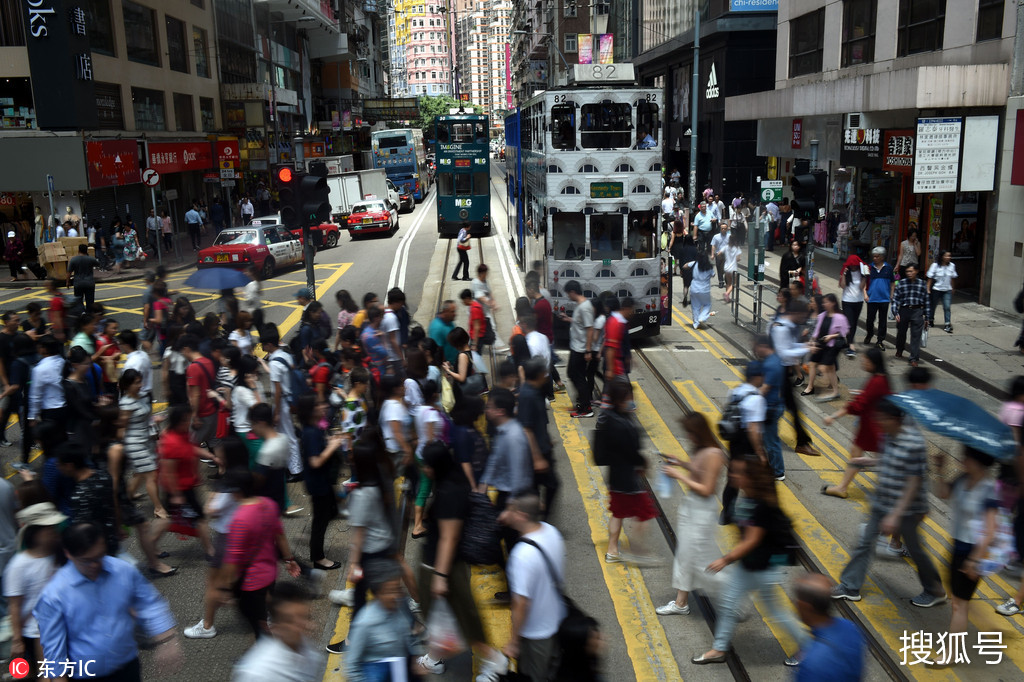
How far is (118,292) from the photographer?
2427 centimetres

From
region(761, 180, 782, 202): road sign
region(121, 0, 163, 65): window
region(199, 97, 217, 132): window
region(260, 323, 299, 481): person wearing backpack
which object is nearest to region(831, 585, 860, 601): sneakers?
region(260, 323, 299, 481): person wearing backpack

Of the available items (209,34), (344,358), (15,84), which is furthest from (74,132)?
(344,358)

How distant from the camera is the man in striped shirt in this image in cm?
654

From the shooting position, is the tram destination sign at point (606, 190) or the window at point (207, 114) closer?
the tram destination sign at point (606, 190)

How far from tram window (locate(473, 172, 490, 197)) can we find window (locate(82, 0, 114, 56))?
556 inches

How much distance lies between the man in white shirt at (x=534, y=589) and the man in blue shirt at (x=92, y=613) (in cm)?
200

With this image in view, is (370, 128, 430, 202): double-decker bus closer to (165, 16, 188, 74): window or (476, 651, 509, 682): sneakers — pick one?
(165, 16, 188, 74): window

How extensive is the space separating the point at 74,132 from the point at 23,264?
4558 mm

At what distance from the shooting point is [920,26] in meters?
20.7

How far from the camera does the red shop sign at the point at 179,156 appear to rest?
111 ft

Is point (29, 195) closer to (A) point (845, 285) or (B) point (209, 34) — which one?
(B) point (209, 34)

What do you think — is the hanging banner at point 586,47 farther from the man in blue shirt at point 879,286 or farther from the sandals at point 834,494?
the sandals at point 834,494

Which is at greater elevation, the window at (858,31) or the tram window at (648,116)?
the window at (858,31)

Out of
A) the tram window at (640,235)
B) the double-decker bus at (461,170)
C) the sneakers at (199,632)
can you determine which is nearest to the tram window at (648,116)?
the tram window at (640,235)
